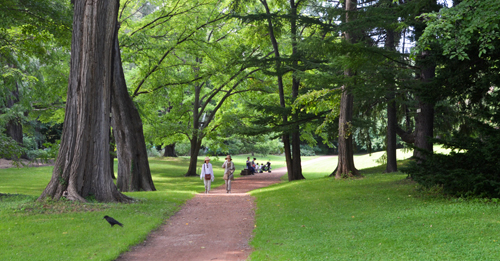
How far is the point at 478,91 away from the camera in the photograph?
10359mm

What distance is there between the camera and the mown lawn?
5.99 m

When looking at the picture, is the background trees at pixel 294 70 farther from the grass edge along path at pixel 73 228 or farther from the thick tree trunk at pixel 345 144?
the grass edge along path at pixel 73 228

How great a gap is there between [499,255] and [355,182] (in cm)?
988

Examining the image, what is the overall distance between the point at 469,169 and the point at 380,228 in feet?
12.9

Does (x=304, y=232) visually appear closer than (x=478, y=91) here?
Yes

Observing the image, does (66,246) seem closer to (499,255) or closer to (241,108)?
(499,255)

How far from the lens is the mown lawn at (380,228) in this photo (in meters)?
5.99

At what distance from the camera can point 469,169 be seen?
32.5 feet

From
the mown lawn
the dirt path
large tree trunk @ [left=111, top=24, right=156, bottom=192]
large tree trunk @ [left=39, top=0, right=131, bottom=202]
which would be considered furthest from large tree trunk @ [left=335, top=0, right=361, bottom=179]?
large tree trunk @ [left=39, top=0, right=131, bottom=202]

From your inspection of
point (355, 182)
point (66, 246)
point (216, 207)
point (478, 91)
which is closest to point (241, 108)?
point (355, 182)

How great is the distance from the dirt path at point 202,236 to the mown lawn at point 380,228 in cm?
37

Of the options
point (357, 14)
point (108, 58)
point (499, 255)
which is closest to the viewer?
point (499, 255)

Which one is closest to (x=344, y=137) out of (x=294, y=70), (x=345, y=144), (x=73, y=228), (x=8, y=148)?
(x=345, y=144)

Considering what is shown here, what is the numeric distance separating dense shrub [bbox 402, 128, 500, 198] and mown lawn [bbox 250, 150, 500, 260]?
42 centimetres
